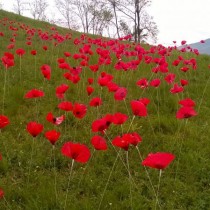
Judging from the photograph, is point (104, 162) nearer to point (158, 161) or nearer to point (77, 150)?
point (77, 150)

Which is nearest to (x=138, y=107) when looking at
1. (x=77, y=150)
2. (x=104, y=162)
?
(x=77, y=150)

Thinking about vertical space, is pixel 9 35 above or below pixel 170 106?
above

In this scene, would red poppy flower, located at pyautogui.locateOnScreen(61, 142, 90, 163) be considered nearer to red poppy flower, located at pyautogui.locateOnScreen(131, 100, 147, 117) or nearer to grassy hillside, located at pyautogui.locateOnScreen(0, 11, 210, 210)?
grassy hillside, located at pyautogui.locateOnScreen(0, 11, 210, 210)

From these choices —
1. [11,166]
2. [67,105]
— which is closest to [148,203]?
[67,105]

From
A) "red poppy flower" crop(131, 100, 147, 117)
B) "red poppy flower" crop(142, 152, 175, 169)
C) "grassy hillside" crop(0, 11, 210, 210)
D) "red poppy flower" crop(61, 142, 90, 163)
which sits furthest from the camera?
"grassy hillside" crop(0, 11, 210, 210)

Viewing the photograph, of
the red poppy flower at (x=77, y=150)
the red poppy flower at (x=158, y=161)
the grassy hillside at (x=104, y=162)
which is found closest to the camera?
the red poppy flower at (x=158, y=161)

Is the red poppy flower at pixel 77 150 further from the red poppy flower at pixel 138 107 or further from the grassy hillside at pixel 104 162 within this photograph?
the red poppy flower at pixel 138 107

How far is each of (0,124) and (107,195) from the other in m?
1.12

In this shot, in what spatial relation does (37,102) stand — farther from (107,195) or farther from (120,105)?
(107,195)

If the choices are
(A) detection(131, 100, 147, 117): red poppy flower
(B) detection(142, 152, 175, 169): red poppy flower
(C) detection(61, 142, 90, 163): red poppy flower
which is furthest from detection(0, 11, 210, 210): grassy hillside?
(C) detection(61, 142, 90, 163): red poppy flower

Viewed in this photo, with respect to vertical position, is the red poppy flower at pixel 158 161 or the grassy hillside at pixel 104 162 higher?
the red poppy flower at pixel 158 161

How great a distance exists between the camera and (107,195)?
288cm

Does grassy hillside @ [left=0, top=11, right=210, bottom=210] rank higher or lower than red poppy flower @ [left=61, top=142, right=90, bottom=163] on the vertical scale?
lower

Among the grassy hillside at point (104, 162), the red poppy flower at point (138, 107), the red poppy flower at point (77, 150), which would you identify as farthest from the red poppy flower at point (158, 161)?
the red poppy flower at point (138, 107)
